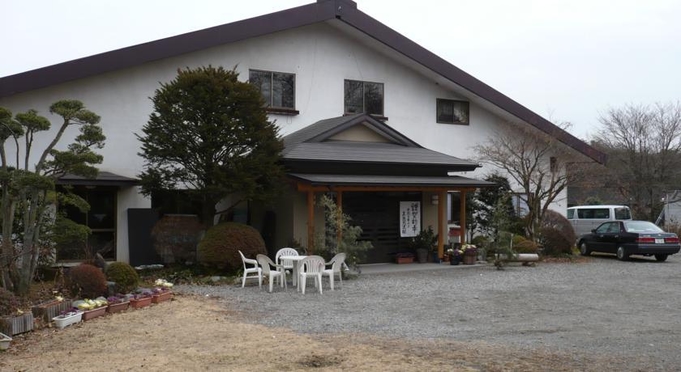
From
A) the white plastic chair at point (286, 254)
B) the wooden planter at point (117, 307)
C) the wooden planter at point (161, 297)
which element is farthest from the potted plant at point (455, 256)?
the wooden planter at point (117, 307)

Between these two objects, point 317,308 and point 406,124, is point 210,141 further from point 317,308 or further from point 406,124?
point 406,124

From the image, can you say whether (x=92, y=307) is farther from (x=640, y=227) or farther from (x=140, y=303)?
(x=640, y=227)

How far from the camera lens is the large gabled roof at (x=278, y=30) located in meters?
15.2

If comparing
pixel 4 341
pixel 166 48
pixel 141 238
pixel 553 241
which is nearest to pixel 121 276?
pixel 4 341

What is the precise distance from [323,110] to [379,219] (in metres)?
4.16

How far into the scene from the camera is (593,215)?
27.7m

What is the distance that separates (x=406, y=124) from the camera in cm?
2142

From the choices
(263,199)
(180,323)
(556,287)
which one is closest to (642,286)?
(556,287)

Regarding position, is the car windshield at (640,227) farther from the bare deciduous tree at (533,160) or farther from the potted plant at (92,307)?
the potted plant at (92,307)

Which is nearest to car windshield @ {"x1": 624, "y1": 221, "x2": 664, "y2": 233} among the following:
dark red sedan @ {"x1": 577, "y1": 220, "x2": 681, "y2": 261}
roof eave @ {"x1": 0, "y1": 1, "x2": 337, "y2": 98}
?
dark red sedan @ {"x1": 577, "y1": 220, "x2": 681, "y2": 261}

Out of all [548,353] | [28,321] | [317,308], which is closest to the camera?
[548,353]

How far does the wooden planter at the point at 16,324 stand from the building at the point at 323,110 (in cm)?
725

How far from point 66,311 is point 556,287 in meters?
9.53

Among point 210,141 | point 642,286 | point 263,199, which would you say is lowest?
point 642,286
